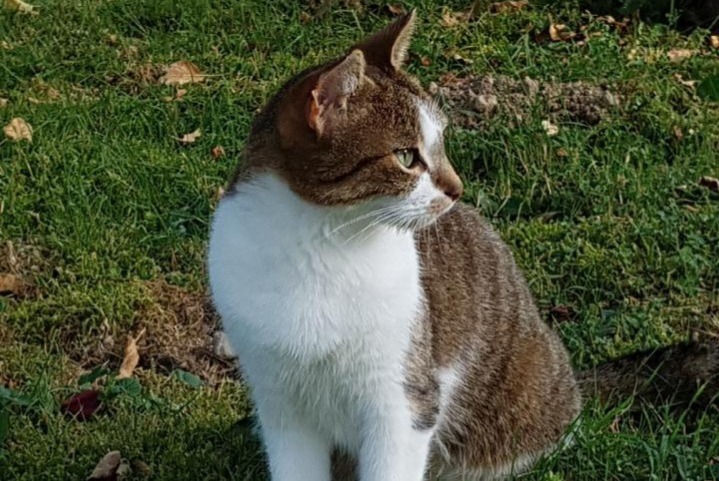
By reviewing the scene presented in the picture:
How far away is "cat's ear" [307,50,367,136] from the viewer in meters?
2.52

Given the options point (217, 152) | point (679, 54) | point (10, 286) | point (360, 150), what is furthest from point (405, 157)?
point (679, 54)

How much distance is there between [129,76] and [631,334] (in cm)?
291

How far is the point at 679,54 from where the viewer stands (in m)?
5.71

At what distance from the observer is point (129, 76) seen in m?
5.77

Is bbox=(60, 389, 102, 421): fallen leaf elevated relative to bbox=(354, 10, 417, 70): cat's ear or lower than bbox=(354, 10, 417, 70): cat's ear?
lower

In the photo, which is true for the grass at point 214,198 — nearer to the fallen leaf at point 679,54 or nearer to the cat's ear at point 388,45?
the fallen leaf at point 679,54

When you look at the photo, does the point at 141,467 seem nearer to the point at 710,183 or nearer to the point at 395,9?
the point at 710,183

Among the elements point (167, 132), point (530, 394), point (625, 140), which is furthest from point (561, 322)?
point (167, 132)

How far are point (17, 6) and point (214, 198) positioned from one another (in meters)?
2.36

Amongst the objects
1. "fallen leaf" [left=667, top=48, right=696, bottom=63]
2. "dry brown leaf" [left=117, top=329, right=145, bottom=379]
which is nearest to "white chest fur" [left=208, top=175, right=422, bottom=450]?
"dry brown leaf" [left=117, top=329, right=145, bottom=379]

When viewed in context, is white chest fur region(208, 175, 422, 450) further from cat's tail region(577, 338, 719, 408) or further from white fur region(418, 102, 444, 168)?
cat's tail region(577, 338, 719, 408)

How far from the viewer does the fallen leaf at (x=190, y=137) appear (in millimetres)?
5168

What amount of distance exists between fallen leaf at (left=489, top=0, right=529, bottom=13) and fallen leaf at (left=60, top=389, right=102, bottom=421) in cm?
341

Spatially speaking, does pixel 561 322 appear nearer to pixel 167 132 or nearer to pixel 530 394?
pixel 530 394
